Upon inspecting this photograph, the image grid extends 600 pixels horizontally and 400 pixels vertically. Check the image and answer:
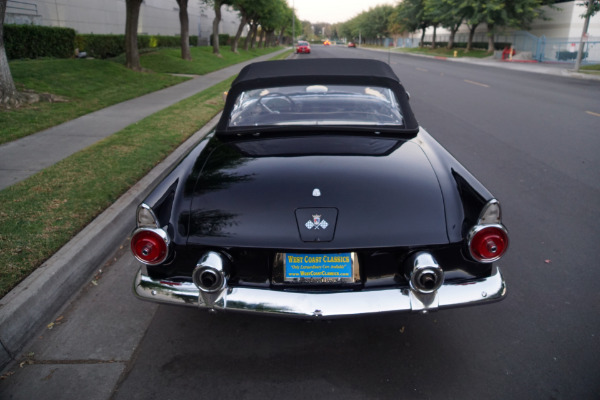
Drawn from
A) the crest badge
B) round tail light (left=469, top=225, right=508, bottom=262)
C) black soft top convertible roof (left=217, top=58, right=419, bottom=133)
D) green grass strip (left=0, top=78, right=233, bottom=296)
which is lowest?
green grass strip (left=0, top=78, right=233, bottom=296)

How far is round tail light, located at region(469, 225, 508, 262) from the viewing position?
248 centimetres

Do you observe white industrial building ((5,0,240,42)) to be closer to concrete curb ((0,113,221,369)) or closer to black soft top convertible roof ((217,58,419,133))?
concrete curb ((0,113,221,369))

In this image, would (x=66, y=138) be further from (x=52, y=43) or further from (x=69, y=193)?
(x=52, y=43)

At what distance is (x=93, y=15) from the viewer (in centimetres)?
2767

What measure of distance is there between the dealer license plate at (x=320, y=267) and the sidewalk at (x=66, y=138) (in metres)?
4.41

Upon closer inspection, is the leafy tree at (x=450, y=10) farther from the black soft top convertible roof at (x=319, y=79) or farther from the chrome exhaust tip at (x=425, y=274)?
the chrome exhaust tip at (x=425, y=274)

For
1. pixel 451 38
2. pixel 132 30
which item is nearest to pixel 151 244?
pixel 132 30

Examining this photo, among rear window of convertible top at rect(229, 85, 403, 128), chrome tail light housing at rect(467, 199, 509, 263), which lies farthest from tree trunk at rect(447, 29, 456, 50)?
chrome tail light housing at rect(467, 199, 509, 263)

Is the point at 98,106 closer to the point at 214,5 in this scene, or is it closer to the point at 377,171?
the point at 377,171

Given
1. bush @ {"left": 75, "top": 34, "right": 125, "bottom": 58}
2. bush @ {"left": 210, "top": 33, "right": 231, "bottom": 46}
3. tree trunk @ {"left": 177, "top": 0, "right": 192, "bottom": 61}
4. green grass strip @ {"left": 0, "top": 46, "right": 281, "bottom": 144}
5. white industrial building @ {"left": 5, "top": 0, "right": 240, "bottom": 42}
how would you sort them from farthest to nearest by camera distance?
bush @ {"left": 210, "top": 33, "right": 231, "bottom": 46}, tree trunk @ {"left": 177, "top": 0, "right": 192, "bottom": 61}, bush @ {"left": 75, "top": 34, "right": 125, "bottom": 58}, white industrial building @ {"left": 5, "top": 0, "right": 240, "bottom": 42}, green grass strip @ {"left": 0, "top": 46, "right": 281, "bottom": 144}

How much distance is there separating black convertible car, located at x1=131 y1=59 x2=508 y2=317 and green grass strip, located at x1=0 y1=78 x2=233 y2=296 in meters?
1.49

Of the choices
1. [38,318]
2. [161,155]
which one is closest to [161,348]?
[38,318]

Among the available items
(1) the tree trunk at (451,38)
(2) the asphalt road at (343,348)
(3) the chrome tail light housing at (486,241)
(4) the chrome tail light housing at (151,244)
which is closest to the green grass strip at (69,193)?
(2) the asphalt road at (343,348)

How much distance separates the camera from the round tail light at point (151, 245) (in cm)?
251
